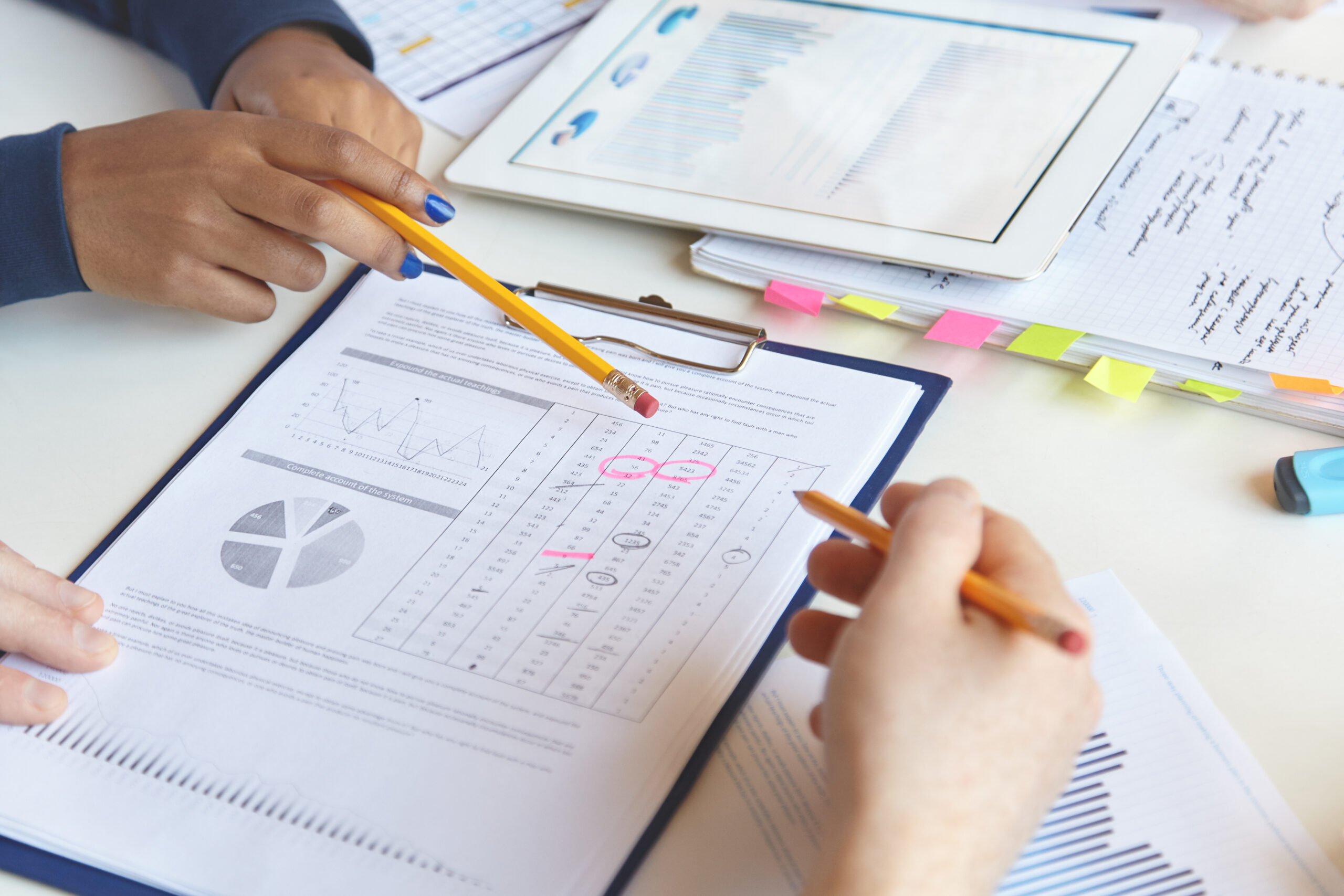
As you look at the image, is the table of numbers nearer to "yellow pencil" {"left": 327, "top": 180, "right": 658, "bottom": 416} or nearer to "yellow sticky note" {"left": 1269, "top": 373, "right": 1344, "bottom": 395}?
"yellow pencil" {"left": 327, "top": 180, "right": 658, "bottom": 416}

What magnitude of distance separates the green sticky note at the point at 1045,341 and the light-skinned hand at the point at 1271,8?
45cm

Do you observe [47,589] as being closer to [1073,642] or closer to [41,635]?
[41,635]

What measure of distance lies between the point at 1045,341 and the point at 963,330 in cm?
5

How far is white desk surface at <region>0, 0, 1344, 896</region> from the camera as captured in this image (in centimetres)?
48

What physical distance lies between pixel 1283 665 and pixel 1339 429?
174mm

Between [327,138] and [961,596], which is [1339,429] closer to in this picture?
[961,596]

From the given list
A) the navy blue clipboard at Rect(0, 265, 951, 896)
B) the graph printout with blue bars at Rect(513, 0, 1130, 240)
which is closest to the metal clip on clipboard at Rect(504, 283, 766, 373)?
the navy blue clipboard at Rect(0, 265, 951, 896)

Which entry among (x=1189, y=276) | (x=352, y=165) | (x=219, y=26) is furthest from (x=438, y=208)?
(x=1189, y=276)

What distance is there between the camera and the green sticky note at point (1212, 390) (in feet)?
1.94

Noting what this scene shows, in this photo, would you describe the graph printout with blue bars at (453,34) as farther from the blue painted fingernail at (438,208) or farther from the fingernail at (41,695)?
the fingernail at (41,695)

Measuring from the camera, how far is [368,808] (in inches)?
17.7

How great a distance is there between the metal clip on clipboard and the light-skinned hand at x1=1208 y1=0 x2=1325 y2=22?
0.56 m

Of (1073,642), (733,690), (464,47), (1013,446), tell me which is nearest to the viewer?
(1073,642)

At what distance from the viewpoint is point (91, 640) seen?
519 mm
